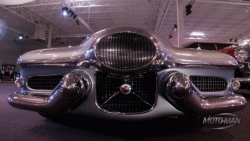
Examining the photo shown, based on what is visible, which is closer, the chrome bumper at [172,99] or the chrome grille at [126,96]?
the chrome bumper at [172,99]

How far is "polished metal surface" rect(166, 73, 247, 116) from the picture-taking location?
111 cm

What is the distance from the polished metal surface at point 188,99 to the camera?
43.8 inches

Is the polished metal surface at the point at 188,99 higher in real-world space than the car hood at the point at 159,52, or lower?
lower

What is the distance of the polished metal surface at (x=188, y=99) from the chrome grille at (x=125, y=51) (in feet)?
0.81

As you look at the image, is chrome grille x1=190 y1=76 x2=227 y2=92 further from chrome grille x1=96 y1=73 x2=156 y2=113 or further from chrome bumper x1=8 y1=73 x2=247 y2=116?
chrome grille x1=96 y1=73 x2=156 y2=113

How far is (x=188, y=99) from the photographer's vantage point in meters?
1.13

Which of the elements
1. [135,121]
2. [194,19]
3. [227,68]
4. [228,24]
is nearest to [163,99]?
[135,121]

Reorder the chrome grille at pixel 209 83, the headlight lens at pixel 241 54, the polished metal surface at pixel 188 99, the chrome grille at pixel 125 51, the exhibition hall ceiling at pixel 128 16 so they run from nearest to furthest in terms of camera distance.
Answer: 1. the polished metal surface at pixel 188 99
2. the chrome grille at pixel 125 51
3. the chrome grille at pixel 209 83
4. the headlight lens at pixel 241 54
5. the exhibition hall ceiling at pixel 128 16

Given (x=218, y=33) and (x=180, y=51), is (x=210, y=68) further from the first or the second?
(x=218, y=33)

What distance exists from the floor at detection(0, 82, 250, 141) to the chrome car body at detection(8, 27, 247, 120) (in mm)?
141

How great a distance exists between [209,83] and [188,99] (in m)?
0.46

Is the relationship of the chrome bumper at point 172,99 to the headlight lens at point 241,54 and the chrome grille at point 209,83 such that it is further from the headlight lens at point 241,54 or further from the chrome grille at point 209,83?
the headlight lens at point 241,54

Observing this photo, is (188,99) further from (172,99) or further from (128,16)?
(128,16)

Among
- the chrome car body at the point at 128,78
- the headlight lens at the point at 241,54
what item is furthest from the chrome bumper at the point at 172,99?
the headlight lens at the point at 241,54
